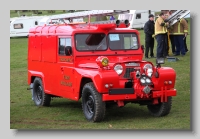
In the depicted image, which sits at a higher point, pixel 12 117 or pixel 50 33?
pixel 50 33

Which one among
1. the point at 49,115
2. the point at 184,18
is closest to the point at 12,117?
the point at 49,115

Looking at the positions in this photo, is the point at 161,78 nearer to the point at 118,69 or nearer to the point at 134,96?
the point at 134,96

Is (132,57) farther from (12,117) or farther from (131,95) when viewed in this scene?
(12,117)

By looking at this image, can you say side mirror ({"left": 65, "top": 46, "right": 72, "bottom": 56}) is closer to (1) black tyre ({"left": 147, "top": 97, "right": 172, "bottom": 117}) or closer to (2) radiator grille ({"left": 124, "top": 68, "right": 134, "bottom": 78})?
(2) radiator grille ({"left": 124, "top": 68, "right": 134, "bottom": 78})

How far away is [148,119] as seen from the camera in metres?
11.2

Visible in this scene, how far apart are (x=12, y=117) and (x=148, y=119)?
3.23 metres

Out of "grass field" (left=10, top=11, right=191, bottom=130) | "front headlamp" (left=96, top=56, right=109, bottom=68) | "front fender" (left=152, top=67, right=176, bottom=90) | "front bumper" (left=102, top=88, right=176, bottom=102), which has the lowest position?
"grass field" (left=10, top=11, right=191, bottom=130)

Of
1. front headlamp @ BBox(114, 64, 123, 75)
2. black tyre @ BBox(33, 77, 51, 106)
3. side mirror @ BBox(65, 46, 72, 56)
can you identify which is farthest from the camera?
black tyre @ BBox(33, 77, 51, 106)

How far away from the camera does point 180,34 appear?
20766 mm

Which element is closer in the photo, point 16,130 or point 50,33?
A: point 16,130

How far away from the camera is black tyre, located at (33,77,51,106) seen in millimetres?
13430

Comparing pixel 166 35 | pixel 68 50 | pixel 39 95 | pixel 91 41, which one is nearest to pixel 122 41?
pixel 91 41

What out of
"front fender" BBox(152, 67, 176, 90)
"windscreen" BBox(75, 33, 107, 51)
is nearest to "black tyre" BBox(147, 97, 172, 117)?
"front fender" BBox(152, 67, 176, 90)

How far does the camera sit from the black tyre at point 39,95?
1343 cm
